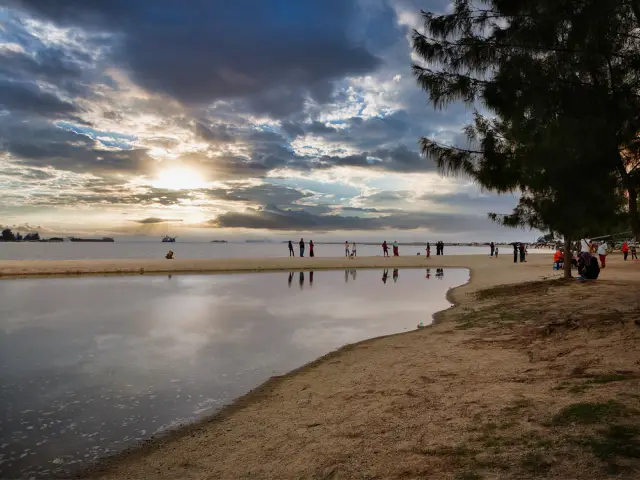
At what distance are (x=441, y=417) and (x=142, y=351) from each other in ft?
27.6

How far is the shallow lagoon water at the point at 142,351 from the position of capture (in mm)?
6473

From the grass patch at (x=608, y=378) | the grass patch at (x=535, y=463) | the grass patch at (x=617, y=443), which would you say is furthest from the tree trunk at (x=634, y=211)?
the grass patch at (x=535, y=463)

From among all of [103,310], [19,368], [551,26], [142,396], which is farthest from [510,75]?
[103,310]

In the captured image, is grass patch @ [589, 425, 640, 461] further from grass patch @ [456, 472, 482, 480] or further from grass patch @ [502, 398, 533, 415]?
grass patch @ [456, 472, 482, 480]

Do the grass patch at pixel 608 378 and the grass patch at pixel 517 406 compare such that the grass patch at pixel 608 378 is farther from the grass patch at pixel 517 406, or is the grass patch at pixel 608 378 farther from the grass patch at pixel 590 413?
the grass patch at pixel 517 406

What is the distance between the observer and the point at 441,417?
5406 millimetres

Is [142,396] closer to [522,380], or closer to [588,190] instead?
[522,380]

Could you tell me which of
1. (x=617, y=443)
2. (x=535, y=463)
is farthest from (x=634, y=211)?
(x=535, y=463)

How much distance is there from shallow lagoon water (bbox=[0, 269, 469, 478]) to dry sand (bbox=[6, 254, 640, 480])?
0.84 meters

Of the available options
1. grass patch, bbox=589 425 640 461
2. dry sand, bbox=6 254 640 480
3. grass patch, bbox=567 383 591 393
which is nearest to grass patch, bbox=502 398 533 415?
dry sand, bbox=6 254 640 480

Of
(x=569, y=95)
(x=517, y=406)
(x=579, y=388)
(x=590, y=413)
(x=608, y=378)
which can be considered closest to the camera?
(x=590, y=413)

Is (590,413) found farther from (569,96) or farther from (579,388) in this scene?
(569,96)

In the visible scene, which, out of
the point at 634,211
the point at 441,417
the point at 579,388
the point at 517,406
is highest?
the point at 634,211

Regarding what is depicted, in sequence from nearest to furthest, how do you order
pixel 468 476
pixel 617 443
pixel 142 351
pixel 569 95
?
pixel 468 476, pixel 617 443, pixel 569 95, pixel 142 351
